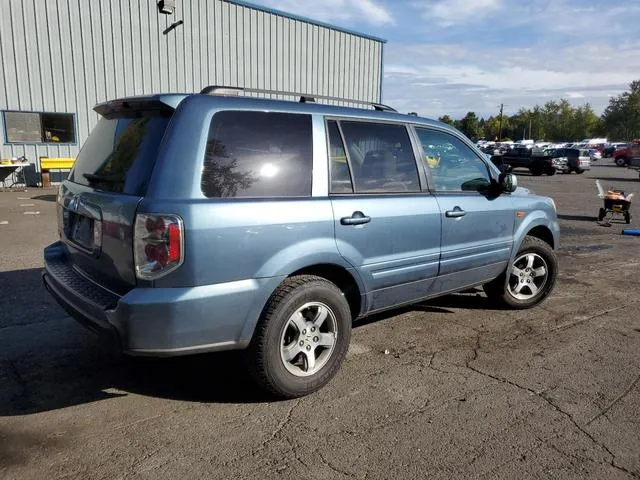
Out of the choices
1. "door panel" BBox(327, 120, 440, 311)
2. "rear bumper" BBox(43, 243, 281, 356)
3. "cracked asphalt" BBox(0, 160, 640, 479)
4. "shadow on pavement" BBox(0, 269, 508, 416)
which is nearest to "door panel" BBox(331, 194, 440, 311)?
"door panel" BBox(327, 120, 440, 311)

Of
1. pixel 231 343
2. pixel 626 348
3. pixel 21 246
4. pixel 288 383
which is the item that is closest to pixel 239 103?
pixel 231 343

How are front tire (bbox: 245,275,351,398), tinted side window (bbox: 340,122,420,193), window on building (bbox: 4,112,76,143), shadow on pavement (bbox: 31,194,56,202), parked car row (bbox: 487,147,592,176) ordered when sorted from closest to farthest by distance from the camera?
1. front tire (bbox: 245,275,351,398)
2. tinted side window (bbox: 340,122,420,193)
3. shadow on pavement (bbox: 31,194,56,202)
4. window on building (bbox: 4,112,76,143)
5. parked car row (bbox: 487,147,592,176)

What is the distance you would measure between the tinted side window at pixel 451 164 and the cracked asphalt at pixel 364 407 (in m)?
1.33

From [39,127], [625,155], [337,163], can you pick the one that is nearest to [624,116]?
[625,155]

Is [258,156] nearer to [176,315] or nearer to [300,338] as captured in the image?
[176,315]

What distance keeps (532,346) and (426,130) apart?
2018 mm

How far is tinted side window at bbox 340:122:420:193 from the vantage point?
372cm

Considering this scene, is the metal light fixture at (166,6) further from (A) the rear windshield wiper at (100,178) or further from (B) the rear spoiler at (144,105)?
(A) the rear windshield wiper at (100,178)

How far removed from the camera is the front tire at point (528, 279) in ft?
17.0

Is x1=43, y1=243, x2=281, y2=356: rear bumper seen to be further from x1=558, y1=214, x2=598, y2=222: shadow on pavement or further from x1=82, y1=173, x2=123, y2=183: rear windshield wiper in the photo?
x1=558, y1=214, x2=598, y2=222: shadow on pavement

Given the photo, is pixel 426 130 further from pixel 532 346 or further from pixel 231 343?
pixel 231 343

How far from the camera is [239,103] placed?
3162 mm

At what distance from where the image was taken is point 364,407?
3.27 metres

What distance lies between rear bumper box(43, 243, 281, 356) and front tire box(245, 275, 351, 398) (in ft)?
0.35
